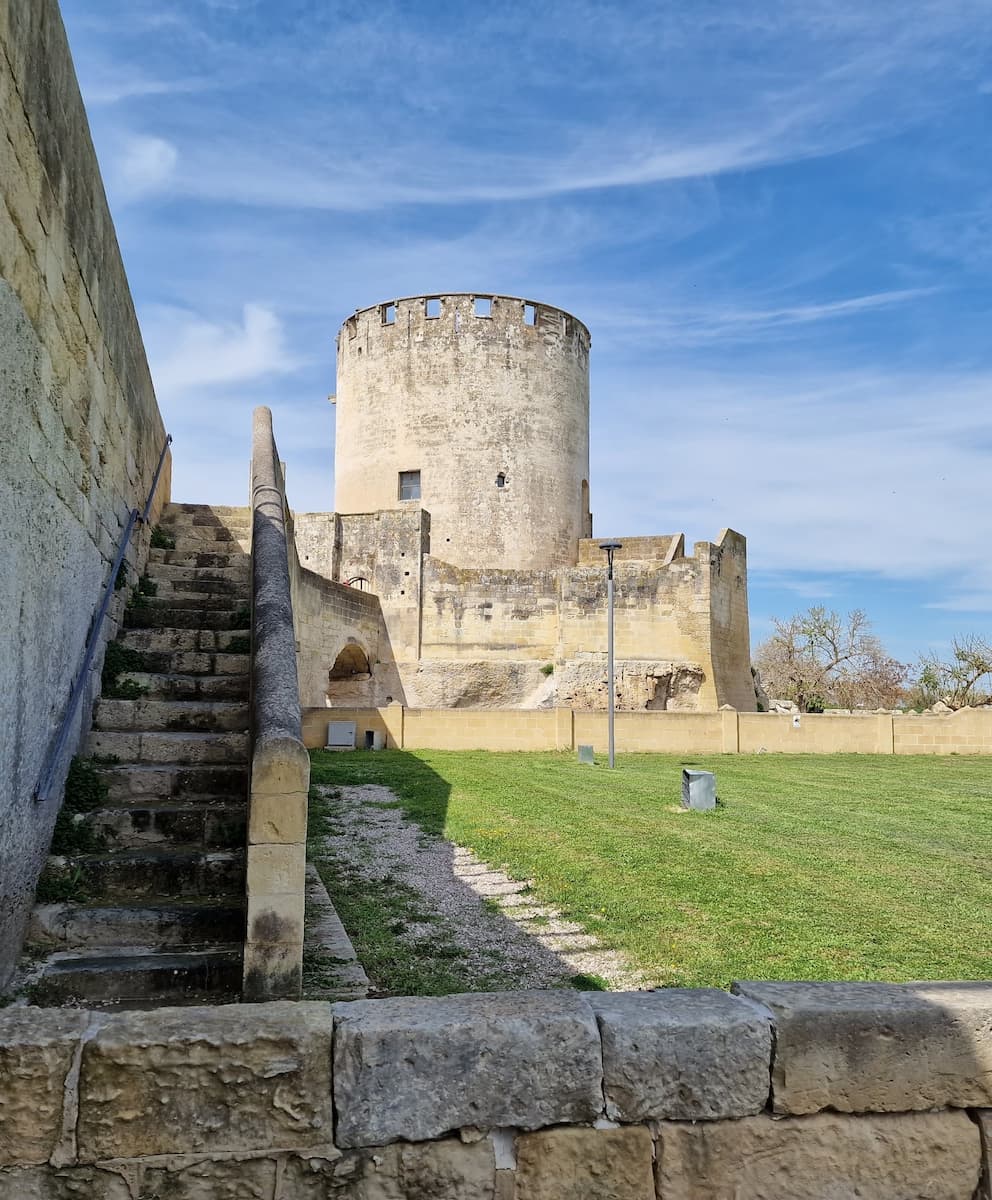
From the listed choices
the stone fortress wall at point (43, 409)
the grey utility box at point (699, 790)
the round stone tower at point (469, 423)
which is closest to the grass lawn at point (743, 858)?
the grey utility box at point (699, 790)

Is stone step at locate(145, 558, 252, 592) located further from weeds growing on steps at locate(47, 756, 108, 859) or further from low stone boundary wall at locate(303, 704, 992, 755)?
low stone boundary wall at locate(303, 704, 992, 755)

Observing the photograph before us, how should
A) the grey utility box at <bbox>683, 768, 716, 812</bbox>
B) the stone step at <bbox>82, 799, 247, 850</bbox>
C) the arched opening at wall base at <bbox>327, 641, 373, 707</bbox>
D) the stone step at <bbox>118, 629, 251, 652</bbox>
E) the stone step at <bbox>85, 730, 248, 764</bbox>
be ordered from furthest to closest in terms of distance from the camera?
the arched opening at wall base at <bbox>327, 641, 373, 707</bbox>
the grey utility box at <bbox>683, 768, 716, 812</bbox>
the stone step at <bbox>118, 629, 251, 652</bbox>
the stone step at <bbox>85, 730, 248, 764</bbox>
the stone step at <bbox>82, 799, 247, 850</bbox>

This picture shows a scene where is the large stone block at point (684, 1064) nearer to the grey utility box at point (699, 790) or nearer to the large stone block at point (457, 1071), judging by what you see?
the large stone block at point (457, 1071)

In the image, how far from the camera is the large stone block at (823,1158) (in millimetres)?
2529

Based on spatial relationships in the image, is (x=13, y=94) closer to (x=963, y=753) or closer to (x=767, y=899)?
(x=767, y=899)

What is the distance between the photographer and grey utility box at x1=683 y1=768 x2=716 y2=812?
38.3 ft

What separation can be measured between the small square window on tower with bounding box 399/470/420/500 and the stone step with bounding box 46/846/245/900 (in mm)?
25984

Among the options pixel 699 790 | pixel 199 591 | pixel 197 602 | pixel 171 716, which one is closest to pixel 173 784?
pixel 171 716

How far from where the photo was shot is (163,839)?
4.80 meters

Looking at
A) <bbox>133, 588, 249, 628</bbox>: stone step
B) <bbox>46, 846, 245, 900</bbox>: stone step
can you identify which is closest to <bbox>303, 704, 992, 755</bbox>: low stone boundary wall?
<bbox>133, 588, 249, 628</bbox>: stone step

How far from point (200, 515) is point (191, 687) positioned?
408cm

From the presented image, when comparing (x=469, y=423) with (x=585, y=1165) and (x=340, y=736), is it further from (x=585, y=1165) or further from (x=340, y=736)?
(x=585, y=1165)

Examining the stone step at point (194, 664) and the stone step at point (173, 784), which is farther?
the stone step at point (194, 664)

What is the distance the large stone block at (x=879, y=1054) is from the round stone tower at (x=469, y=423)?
88.4 feet
